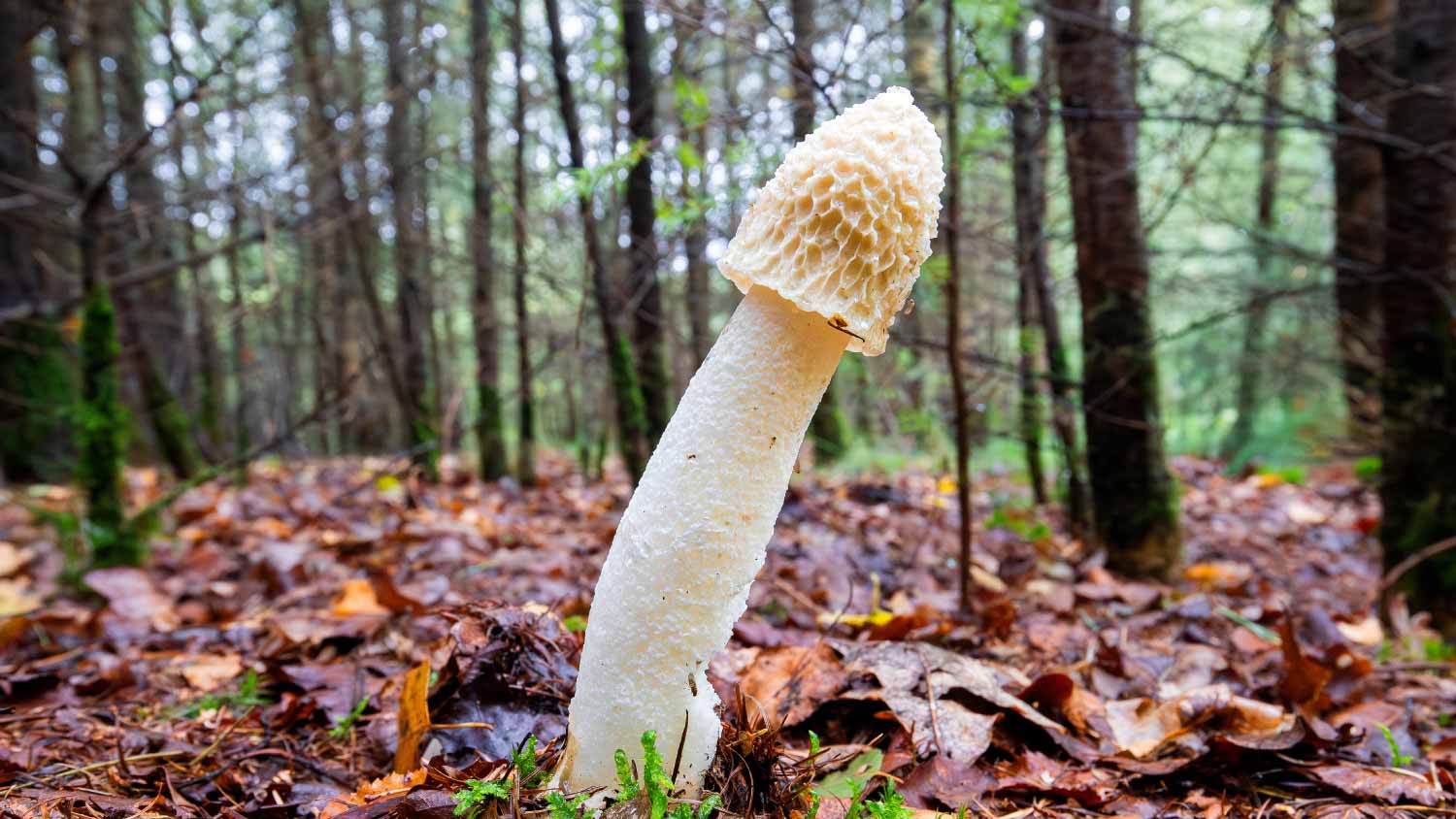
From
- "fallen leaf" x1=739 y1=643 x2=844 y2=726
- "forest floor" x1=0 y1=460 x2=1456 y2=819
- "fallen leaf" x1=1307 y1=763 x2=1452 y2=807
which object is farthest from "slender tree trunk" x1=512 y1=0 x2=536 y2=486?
"fallen leaf" x1=1307 y1=763 x2=1452 y2=807

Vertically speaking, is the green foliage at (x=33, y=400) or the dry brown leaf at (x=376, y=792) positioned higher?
the green foliage at (x=33, y=400)

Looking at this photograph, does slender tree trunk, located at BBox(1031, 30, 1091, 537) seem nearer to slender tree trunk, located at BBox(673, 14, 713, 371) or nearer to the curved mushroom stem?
slender tree trunk, located at BBox(673, 14, 713, 371)

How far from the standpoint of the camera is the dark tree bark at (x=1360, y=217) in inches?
204

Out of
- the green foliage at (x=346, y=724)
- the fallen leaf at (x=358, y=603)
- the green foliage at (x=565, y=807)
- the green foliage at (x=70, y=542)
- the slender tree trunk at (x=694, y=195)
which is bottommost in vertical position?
the green foliage at (x=346, y=724)

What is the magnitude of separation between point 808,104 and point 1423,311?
3.73 metres

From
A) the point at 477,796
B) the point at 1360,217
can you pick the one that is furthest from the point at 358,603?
the point at 1360,217

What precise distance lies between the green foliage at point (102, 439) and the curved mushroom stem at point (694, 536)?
3668 mm

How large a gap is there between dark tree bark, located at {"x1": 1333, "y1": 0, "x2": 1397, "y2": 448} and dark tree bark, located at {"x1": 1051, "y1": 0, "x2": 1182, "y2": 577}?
41.6 inches

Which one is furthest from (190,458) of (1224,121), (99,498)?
(1224,121)

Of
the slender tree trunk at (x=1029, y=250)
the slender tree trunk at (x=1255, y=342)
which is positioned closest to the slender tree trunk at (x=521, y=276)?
the slender tree trunk at (x=1029, y=250)

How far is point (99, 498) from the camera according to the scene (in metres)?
4.39

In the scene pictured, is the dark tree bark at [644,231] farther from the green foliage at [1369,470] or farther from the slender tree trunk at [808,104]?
the green foliage at [1369,470]

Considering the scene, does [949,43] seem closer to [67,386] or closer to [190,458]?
[190,458]

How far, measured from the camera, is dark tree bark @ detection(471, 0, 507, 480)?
317 inches
